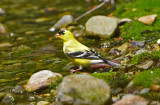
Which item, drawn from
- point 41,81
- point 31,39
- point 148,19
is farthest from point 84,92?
point 31,39

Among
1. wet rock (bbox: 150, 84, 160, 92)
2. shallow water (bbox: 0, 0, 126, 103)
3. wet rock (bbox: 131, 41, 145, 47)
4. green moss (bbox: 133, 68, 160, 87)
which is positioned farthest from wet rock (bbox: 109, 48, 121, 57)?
wet rock (bbox: 150, 84, 160, 92)

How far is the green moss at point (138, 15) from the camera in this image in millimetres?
8992

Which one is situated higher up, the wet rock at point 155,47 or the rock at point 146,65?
the rock at point 146,65

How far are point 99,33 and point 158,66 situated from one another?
12.5 ft

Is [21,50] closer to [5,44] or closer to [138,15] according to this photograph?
[5,44]

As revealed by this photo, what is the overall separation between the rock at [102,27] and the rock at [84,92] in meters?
5.09

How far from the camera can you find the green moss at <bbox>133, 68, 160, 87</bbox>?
5.05 meters

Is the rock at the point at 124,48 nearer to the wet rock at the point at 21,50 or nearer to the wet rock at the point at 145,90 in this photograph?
the wet rock at the point at 145,90

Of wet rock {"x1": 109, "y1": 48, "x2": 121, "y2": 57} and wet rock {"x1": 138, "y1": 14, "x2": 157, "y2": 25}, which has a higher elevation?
wet rock {"x1": 138, "y1": 14, "x2": 157, "y2": 25}

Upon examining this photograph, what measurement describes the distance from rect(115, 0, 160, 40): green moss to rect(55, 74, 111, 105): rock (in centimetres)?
482

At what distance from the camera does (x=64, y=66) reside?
754 centimetres

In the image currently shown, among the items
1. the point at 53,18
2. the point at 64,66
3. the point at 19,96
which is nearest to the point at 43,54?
the point at 64,66

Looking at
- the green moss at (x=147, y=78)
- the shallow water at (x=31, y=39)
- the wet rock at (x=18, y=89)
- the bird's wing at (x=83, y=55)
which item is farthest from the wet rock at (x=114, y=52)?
the wet rock at (x=18, y=89)

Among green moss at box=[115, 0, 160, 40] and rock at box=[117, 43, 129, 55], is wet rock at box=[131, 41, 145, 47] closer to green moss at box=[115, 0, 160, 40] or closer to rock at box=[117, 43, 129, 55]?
rock at box=[117, 43, 129, 55]
